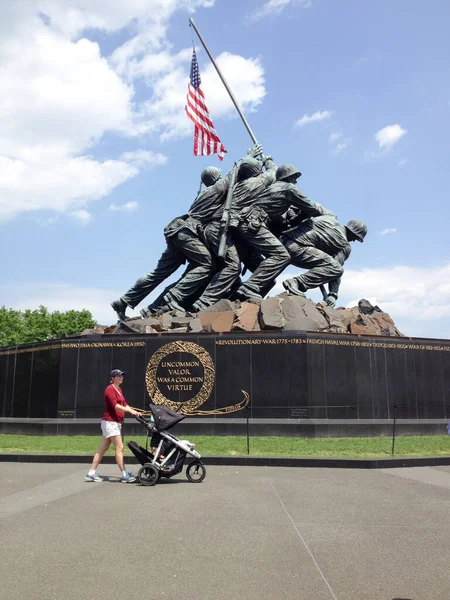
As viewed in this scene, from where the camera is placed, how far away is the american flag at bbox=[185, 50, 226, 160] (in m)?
Result: 23.3

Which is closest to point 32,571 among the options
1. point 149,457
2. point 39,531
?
point 39,531

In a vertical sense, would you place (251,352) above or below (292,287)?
below

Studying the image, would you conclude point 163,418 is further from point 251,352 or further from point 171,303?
point 171,303

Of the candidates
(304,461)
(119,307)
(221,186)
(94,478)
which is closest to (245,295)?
(221,186)

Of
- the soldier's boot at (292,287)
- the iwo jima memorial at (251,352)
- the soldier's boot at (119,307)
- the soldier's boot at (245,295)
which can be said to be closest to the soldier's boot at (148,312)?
the iwo jima memorial at (251,352)

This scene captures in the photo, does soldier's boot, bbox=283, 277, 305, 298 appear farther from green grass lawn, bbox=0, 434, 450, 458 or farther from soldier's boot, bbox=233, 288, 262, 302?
green grass lawn, bbox=0, 434, 450, 458

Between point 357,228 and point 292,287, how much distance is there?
4111 millimetres

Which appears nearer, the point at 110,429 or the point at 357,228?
the point at 110,429

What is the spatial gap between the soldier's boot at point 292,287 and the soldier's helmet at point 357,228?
3.63 meters

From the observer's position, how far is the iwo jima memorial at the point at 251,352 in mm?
15336

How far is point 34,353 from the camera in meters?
17.7

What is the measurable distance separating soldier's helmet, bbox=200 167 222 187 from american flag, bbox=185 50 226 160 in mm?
2175

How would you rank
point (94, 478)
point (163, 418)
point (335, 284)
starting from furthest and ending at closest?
point (335, 284) → point (94, 478) → point (163, 418)

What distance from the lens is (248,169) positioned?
20453 millimetres
